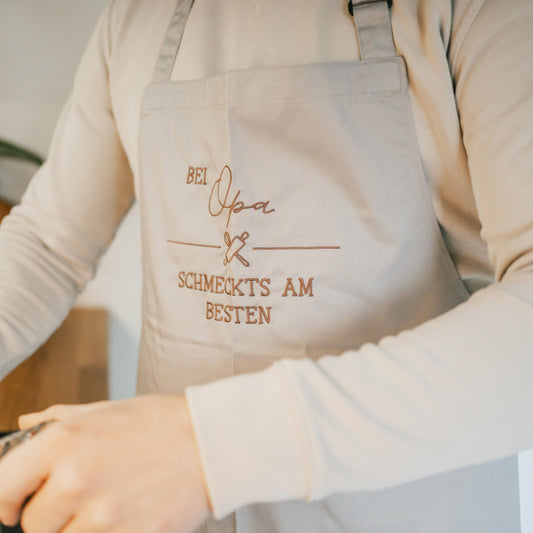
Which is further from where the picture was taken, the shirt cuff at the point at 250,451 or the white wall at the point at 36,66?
the white wall at the point at 36,66

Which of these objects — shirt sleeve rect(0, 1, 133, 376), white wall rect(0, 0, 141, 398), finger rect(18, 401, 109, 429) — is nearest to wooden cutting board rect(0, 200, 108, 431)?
white wall rect(0, 0, 141, 398)

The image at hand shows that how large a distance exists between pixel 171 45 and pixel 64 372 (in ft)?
2.40

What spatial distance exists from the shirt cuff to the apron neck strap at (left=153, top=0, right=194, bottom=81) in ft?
1.40

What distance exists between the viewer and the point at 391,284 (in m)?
0.52

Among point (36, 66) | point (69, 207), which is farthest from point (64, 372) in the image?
point (36, 66)

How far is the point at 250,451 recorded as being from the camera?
1.02ft

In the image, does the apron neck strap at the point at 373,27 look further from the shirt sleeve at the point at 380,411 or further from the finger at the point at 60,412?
the finger at the point at 60,412

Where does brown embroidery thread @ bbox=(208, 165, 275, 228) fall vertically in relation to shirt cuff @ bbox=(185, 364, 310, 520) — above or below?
above

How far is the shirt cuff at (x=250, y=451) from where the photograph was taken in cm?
31

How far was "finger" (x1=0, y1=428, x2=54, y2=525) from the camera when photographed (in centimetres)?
32

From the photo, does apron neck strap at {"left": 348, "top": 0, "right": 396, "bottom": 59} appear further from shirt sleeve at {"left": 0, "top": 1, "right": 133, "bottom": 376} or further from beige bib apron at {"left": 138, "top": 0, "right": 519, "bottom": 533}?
shirt sleeve at {"left": 0, "top": 1, "right": 133, "bottom": 376}

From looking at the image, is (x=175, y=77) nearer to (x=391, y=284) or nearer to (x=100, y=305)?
(x=391, y=284)

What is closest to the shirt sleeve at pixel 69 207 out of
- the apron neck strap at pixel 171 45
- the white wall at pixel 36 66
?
the apron neck strap at pixel 171 45

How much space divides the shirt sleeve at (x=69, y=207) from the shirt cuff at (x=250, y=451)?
446 millimetres
